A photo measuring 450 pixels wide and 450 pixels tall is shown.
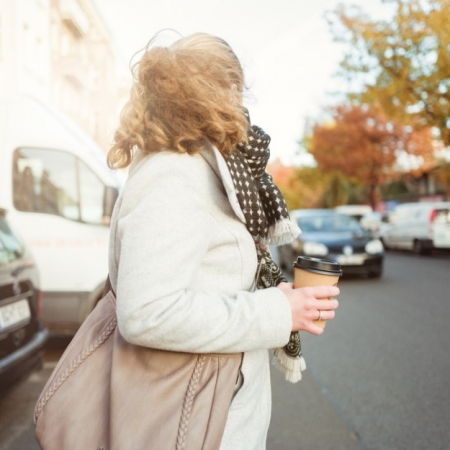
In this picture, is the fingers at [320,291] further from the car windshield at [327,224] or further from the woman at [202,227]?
the car windshield at [327,224]

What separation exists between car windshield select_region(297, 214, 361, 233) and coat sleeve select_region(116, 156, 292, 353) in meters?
11.5

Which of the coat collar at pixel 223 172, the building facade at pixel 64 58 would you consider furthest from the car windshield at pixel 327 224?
the coat collar at pixel 223 172

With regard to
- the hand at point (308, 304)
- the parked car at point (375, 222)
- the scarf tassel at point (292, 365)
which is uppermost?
the hand at point (308, 304)

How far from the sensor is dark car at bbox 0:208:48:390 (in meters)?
3.67

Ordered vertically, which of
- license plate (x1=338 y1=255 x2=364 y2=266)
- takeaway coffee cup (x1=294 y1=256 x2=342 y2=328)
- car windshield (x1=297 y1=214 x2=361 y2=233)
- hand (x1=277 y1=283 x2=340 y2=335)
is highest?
takeaway coffee cup (x1=294 y1=256 x2=342 y2=328)

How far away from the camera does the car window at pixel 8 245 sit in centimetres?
394

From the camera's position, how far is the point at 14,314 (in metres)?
3.87

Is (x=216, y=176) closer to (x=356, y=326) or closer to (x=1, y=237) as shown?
(x=1, y=237)

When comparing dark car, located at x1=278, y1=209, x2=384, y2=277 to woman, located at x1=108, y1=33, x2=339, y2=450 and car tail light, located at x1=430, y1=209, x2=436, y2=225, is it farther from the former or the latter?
woman, located at x1=108, y1=33, x2=339, y2=450

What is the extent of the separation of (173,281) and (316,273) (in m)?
0.38

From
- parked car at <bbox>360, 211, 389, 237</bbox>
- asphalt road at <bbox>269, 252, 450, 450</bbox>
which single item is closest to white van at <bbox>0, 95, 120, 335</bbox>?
asphalt road at <bbox>269, 252, 450, 450</bbox>

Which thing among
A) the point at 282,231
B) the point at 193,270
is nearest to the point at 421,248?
the point at 282,231

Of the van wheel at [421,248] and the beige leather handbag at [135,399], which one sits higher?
the beige leather handbag at [135,399]

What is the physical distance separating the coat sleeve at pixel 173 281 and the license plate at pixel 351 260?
1040 cm
